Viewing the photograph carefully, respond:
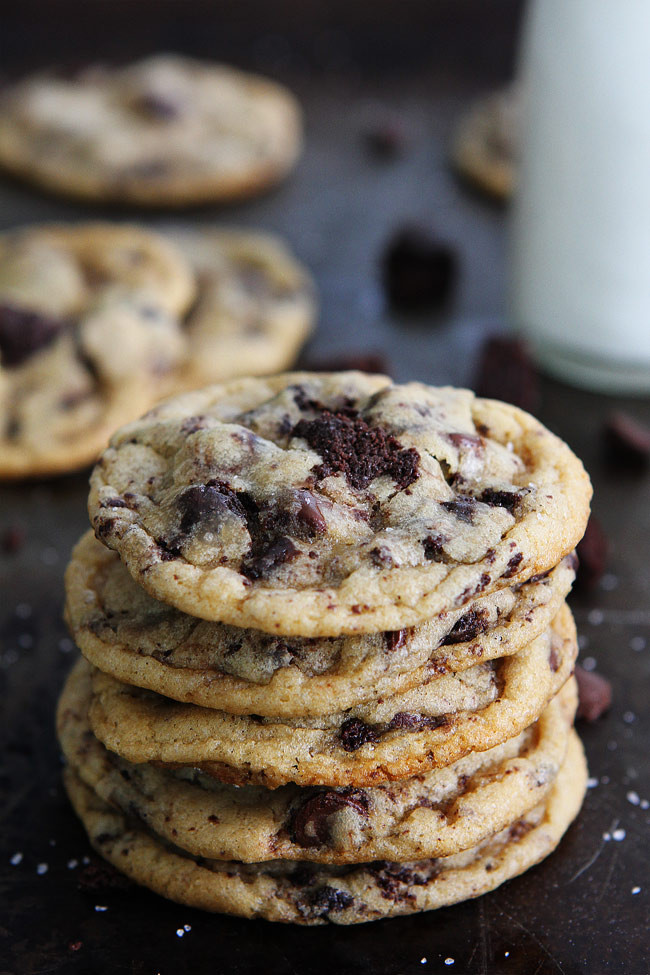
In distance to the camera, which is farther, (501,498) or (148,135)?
(148,135)

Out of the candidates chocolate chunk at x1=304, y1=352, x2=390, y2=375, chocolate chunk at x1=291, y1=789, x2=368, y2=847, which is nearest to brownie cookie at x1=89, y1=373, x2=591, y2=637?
chocolate chunk at x1=291, y1=789, x2=368, y2=847

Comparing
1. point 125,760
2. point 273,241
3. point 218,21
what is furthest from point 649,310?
point 218,21

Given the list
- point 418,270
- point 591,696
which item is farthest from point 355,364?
point 591,696

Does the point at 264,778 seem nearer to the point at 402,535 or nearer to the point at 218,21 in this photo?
the point at 402,535

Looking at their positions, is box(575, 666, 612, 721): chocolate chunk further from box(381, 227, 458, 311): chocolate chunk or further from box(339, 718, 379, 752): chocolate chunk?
box(381, 227, 458, 311): chocolate chunk

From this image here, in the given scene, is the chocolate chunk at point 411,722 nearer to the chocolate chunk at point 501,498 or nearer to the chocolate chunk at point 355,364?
the chocolate chunk at point 501,498

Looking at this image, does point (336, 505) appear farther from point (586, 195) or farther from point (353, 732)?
point (586, 195)
